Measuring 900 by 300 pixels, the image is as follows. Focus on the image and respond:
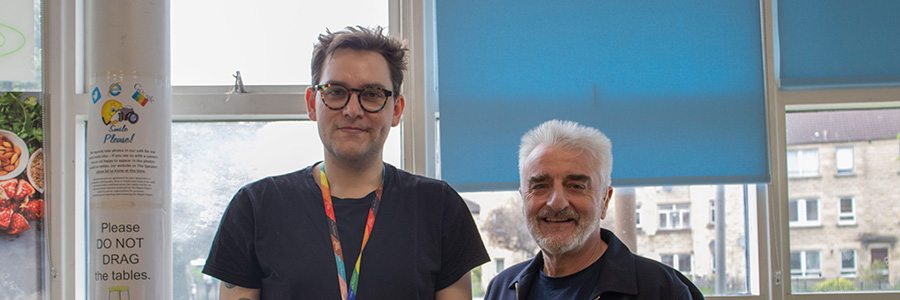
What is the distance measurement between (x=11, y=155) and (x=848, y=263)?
3.83 meters

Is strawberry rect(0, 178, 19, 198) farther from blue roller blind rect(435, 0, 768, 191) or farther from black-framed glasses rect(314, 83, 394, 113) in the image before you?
blue roller blind rect(435, 0, 768, 191)

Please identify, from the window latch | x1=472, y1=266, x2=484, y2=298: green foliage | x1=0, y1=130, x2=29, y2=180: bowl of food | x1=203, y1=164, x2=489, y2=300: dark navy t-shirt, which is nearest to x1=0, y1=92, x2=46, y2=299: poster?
x1=0, y1=130, x2=29, y2=180: bowl of food

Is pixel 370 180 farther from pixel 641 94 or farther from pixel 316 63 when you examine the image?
pixel 641 94

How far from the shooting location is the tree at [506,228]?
2.99 m

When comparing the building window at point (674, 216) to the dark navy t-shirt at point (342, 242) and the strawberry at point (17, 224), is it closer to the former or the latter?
the dark navy t-shirt at point (342, 242)

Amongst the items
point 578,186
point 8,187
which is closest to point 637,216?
point 578,186

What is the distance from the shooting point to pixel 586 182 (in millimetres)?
1896

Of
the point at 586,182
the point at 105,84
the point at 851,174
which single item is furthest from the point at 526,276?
the point at 851,174

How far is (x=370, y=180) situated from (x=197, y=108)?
1.32 metres

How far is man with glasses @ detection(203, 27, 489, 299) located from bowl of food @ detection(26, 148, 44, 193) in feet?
4.55

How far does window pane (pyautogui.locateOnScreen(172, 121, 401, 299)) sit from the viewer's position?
2.91 meters

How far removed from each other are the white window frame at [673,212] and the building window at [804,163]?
1.70 feet

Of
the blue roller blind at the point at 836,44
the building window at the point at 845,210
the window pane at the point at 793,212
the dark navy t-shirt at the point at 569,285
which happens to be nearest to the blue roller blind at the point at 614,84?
the blue roller blind at the point at 836,44

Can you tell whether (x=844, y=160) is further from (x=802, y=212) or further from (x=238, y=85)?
(x=238, y=85)
